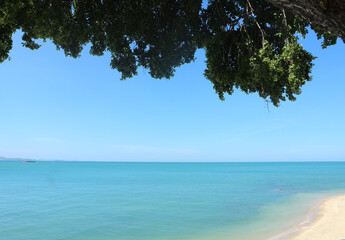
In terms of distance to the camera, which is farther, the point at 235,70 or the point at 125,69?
the point at 125,69

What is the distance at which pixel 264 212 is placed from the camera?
1795 centimetres

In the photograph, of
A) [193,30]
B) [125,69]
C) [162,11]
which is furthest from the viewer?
[125,69]

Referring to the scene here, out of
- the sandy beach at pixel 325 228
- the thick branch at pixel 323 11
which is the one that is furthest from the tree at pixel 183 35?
the sandy beach at pixel 325 228

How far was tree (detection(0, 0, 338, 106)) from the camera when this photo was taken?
6469 millimetres

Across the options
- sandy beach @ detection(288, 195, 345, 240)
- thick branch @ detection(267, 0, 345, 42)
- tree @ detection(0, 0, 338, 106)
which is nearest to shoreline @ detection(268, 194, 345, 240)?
sandy beach @ detection(288, 195, 345, 240)

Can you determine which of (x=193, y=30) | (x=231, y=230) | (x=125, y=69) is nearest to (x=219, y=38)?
(x=193, y=30)

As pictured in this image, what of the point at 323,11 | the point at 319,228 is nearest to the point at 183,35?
the point at 323,11

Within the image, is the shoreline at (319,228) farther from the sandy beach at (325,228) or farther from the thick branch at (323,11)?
the thick branch at (323,11)

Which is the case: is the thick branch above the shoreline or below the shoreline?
above

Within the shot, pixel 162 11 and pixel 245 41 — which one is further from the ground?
pixel 162 11

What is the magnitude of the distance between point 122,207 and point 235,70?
18.4 m

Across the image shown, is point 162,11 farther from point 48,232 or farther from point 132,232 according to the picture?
point 48,232

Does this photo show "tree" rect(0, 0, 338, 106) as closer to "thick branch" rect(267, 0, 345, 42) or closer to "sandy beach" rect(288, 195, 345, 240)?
"thick branch" rect(267, 0, 345, 42)

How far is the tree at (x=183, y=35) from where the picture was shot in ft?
21.2
